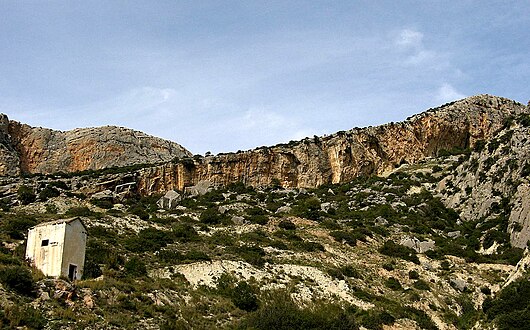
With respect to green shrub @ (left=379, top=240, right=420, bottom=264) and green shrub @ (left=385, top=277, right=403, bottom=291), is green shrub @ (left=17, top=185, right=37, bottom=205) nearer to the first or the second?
green shrub @ (left=379, top=240, right=420, bottom=264)

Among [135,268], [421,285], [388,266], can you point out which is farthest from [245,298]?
[388,266]

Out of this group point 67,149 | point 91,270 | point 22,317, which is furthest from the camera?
point 67,149

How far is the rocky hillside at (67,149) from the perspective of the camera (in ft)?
283

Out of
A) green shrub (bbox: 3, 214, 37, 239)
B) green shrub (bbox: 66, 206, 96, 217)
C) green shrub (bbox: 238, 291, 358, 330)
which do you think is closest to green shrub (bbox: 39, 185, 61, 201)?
green shrub (bbox: 66, 206, 96, 217)

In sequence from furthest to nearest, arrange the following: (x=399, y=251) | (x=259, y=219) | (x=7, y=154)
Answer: (x=7, y=154)
(x=259, y=219)
(x=399, y=251)

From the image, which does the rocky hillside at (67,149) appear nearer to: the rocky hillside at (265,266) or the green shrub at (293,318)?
the rocky hillside at (265,266)

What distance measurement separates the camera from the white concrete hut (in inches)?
1219

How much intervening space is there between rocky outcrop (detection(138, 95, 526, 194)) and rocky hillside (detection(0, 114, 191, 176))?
1655 cm

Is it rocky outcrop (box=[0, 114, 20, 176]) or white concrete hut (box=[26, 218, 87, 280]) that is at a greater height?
rocky outcrop (box=[0, 114, 20, 176])

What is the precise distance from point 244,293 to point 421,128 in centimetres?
5360

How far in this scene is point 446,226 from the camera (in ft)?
183

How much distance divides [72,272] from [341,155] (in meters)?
51.0

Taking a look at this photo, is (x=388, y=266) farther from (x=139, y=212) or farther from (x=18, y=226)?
(x=18, y=226)

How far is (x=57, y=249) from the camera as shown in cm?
3114
